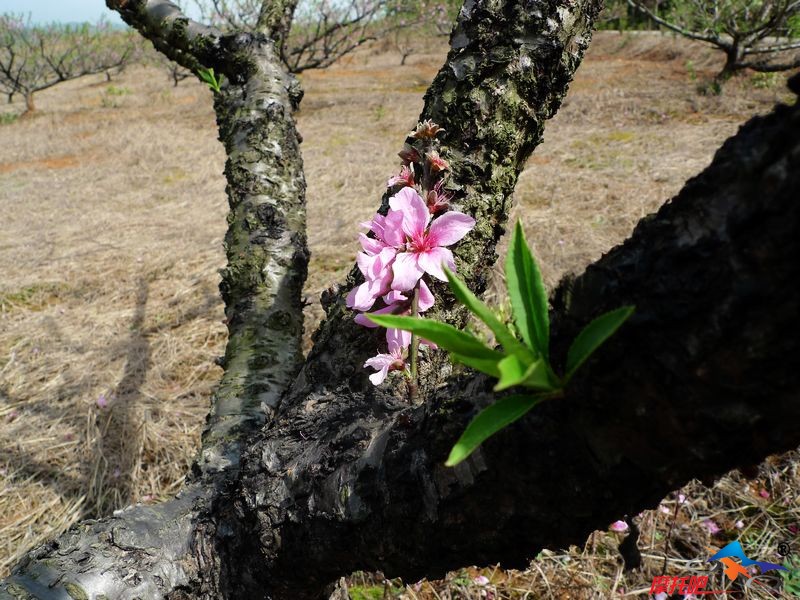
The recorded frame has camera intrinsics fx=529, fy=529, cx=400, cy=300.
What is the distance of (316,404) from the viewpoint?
3.35 ft

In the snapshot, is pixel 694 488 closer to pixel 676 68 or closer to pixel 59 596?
pixel 59 596

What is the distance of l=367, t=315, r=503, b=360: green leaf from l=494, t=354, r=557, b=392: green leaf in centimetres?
4

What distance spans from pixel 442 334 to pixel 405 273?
30 centimetres

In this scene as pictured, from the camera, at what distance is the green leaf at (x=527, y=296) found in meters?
0.55

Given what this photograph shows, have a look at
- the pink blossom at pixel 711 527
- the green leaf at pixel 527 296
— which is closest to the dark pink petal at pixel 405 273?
the green leaf at pixel 527 296

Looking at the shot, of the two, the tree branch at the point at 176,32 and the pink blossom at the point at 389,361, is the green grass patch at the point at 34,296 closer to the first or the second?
the tree branch at the point at 176,32

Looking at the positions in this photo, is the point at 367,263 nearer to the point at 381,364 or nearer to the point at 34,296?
the point at 381,364

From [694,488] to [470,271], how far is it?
1.66 metres

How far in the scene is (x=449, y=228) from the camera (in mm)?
836

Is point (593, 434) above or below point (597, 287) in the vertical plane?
below

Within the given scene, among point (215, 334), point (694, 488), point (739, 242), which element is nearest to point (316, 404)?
point (739, 242)

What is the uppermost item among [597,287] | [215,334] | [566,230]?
[597,287]

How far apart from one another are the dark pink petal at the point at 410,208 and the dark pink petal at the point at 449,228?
0.02 metres

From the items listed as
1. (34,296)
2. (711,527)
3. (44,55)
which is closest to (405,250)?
(711,527)
